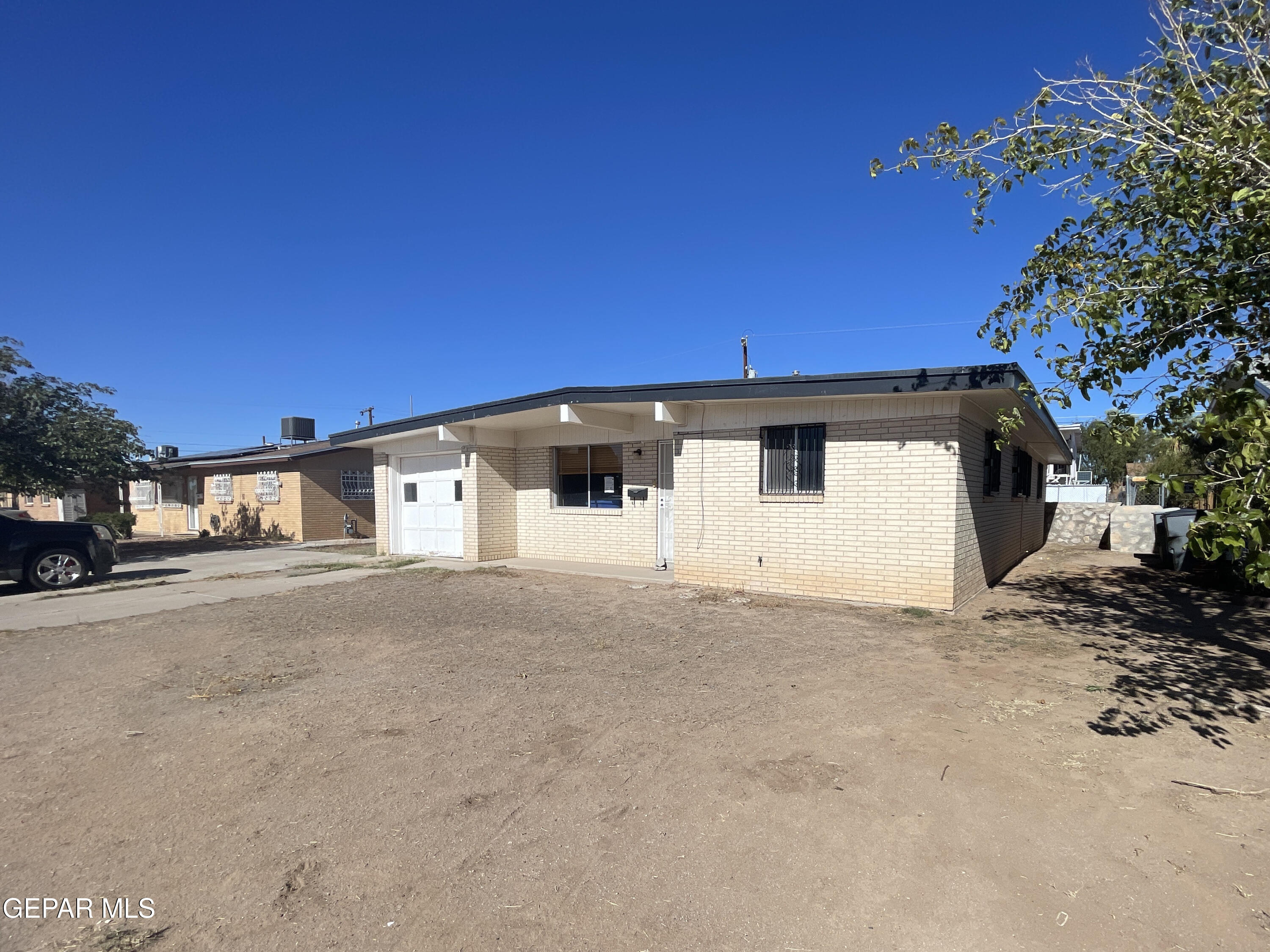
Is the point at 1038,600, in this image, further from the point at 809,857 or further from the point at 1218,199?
the point at 809,857

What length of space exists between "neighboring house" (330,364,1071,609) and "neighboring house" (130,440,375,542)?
7.79 meters

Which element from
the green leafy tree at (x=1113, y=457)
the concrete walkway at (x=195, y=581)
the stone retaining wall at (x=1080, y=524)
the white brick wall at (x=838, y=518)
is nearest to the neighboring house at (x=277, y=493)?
the concrete walkway at (x=195, y=581)

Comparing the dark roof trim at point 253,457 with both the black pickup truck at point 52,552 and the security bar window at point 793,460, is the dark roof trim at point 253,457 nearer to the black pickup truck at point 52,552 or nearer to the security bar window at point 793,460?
the black pickup truck at point 52,552

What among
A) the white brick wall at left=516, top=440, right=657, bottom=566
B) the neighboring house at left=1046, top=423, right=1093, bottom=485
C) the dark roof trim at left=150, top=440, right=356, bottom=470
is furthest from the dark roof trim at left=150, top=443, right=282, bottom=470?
the neighboring house at left=1046, top=423, right=1093, bottom=485

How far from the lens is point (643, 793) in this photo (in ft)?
→ 12.0

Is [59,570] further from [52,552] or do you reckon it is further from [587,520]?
[587,520]

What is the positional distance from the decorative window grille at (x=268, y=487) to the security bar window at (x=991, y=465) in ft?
65.9

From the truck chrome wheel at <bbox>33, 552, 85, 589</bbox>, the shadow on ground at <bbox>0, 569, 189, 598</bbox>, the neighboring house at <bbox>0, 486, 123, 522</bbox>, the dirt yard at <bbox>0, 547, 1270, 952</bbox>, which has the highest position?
the neighboring house at <bbox>0, 486, 123, 522</bbox>

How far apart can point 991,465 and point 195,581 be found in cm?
1409

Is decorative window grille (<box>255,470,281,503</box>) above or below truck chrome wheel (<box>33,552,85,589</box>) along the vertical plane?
above

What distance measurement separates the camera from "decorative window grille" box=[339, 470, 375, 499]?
874 inches

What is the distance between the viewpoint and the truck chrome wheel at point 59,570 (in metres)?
11.2

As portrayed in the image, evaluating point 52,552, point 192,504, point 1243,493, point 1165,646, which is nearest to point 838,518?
point 1165,646

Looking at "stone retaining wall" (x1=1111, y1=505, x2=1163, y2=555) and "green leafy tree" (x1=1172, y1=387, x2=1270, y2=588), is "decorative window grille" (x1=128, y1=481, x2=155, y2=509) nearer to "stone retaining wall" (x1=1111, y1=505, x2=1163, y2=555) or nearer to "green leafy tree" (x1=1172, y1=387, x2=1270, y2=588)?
"green leafy tree" (x1=1172, y1=387, x2=1270, y2=588)
